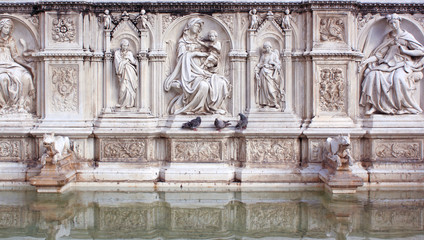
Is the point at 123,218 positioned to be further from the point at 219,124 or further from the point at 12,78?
the point at 12,78

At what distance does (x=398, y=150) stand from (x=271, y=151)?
292 cm

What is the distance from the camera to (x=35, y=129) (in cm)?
998

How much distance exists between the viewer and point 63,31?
1009 centimetres

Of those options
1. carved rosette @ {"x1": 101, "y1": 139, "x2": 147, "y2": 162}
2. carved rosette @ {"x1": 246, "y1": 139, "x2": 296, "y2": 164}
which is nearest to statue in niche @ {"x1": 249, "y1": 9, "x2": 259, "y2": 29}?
carved rosette @ {"x1": 246, "y1": 139, "x2": 296, "y2": 164}

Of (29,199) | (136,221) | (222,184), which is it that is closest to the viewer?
(136,221)

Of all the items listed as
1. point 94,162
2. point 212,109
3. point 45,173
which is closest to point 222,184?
point 212,109

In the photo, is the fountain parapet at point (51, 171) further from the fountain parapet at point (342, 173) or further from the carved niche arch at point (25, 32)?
the fountain parapet at point (342, 173)

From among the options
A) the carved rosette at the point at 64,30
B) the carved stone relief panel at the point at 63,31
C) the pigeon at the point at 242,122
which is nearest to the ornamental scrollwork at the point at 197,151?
the pigeon at the point at 242,122

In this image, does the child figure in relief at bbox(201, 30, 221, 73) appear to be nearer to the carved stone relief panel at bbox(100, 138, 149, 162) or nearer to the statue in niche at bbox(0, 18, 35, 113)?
the carved stone relief panel at bbox(100, 138, 149, 162)

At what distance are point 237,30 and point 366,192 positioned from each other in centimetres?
466

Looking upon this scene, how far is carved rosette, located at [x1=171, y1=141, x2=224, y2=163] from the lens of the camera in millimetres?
9977

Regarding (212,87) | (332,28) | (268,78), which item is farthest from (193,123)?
(332,28)

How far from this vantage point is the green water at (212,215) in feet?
22.8

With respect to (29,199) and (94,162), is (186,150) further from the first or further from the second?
(29,199)
